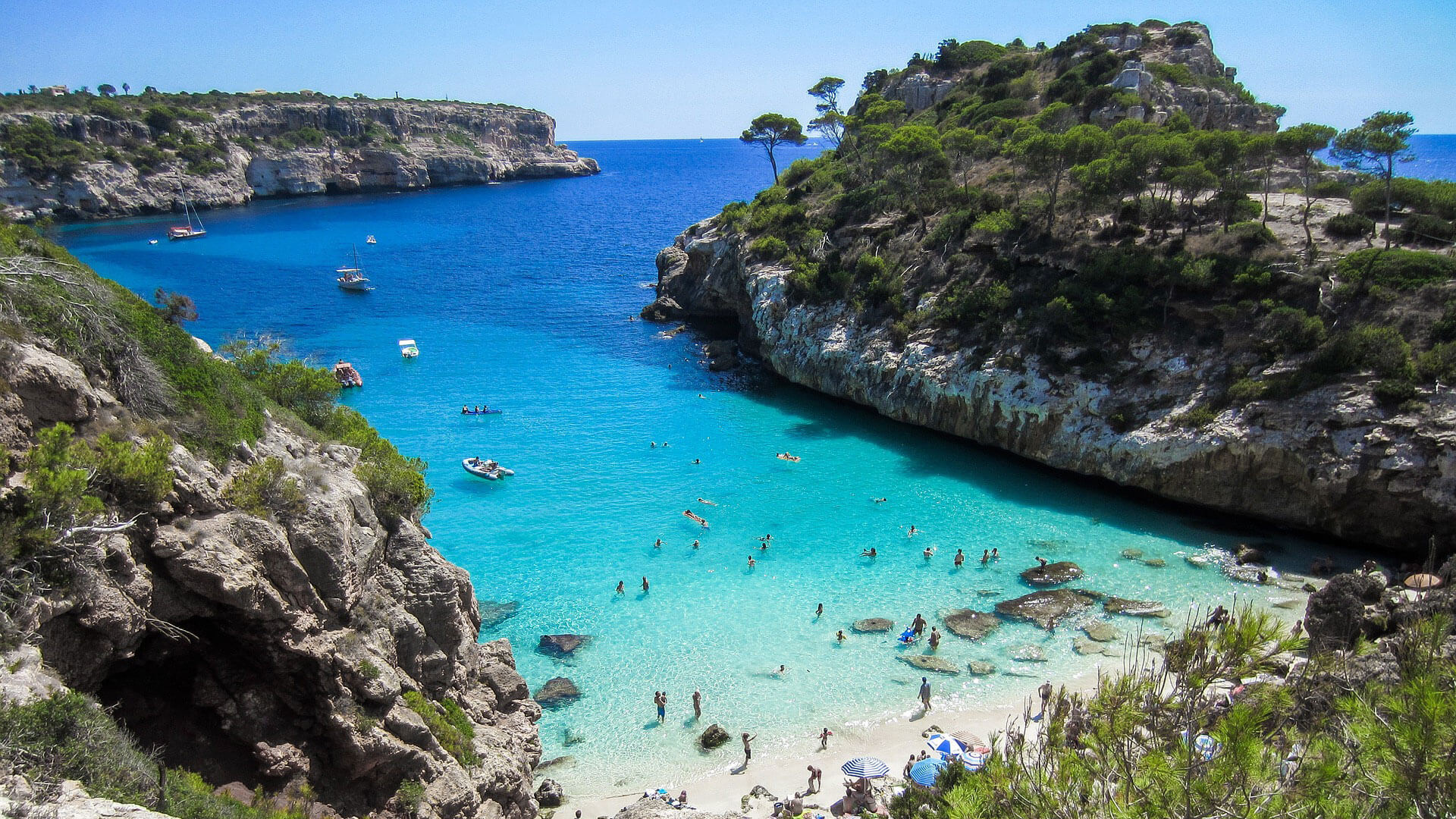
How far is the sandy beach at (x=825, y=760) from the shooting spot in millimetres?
19047

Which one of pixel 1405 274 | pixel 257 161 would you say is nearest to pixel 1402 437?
pixel 1405 274

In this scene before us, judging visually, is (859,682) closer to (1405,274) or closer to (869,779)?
(869,779)

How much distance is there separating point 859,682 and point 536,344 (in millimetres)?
41398

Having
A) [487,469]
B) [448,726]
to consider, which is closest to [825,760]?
[448,726]

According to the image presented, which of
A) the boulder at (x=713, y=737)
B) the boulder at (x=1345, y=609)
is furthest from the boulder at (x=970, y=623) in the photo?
the boulder at (x=713, y=737)

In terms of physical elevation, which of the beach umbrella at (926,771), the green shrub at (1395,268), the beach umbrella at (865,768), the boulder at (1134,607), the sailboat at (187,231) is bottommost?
the beach umbrella at (865,768)

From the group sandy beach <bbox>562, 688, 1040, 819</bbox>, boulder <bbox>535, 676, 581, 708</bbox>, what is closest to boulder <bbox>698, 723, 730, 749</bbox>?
sandy beach <bbox>562, 688, 1040, 819</bbox>

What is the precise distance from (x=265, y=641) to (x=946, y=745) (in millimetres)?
15642

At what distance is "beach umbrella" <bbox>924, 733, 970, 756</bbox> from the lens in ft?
63.6

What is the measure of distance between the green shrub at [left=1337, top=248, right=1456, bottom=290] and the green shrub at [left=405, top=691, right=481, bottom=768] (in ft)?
119

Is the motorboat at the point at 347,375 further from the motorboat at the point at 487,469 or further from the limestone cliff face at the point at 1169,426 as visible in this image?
the limestone cliff face at the point at 1169,426

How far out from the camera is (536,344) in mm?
57875

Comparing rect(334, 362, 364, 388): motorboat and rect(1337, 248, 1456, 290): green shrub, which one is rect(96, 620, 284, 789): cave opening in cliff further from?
rect(1337, 248, 1456, 290): green shrub

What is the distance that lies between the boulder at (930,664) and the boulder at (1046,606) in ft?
11.5
